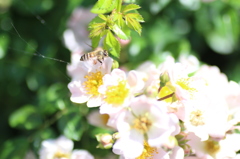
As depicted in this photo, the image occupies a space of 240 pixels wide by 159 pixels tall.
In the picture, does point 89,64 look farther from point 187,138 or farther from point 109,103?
point 187,138

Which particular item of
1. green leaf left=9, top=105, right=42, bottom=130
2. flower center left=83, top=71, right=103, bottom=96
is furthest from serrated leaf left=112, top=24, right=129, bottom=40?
green leaf left=9, top=105, right=42, bottom=130

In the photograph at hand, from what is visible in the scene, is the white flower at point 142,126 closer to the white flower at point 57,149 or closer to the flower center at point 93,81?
the flower center at point 93,81

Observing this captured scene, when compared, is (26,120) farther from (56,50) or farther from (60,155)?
(56,50)

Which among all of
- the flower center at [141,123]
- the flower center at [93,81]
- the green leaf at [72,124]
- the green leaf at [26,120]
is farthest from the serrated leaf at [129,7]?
the green leaf at [26,120]

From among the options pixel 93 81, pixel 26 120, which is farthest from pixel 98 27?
pixel 26 120

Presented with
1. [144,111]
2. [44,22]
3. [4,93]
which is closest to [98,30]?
[144,111]

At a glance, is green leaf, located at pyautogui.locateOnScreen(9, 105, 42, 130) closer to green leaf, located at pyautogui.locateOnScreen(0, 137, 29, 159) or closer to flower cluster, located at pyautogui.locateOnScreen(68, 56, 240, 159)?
green leaf, located at pyautogui.locateOnScreen(0, 137, 29, 159)

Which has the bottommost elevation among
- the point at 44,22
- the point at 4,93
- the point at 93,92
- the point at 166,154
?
the point at 166,154
